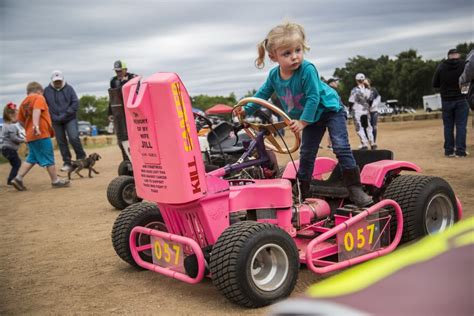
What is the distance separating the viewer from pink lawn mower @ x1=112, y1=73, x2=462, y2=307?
12.4 feet

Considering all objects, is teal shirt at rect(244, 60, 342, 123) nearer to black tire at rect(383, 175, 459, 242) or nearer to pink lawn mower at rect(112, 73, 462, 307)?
pink lawn mower at rect(112, 73, 462, 307)

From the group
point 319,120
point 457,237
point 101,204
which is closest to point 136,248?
point 319,120

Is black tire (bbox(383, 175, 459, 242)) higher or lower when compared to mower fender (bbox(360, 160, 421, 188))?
lower

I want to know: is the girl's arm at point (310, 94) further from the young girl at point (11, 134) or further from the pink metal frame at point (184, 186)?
the young girl at point (11, 134)

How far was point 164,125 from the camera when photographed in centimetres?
388

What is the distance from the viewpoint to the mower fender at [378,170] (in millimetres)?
4926

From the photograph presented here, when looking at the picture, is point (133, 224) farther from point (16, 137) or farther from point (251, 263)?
point (16, 137)

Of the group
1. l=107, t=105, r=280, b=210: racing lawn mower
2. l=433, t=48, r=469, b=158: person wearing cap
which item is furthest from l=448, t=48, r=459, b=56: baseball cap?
l=107, t=105, r=280, b=210: racing lawn mower

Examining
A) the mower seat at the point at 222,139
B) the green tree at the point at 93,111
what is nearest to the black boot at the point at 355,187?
the mower seat at the point at 222,139

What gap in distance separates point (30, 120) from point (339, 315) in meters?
10.2

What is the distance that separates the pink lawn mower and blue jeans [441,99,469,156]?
21.5 feet

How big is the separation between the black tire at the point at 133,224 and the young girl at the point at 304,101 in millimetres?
1110

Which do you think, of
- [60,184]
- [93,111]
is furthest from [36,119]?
[93,111]

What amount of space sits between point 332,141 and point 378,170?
576 mm
